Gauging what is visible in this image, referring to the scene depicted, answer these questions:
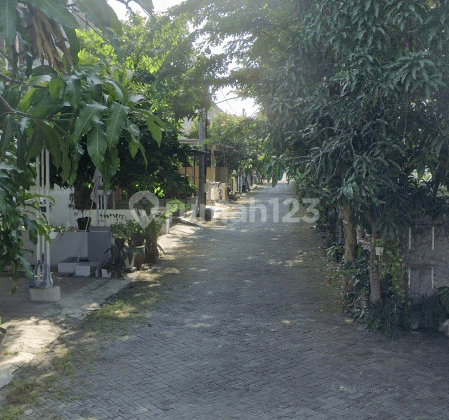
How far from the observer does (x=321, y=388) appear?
654cm

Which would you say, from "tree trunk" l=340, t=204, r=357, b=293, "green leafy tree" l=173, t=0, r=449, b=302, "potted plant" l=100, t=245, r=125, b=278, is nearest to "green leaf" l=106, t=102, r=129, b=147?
"green leafy tree" l=173, t=0, r=449, b=302

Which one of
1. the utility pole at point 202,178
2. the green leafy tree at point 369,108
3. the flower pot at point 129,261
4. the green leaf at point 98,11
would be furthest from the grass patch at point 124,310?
the utility pole at point 202,178

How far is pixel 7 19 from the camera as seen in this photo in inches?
139

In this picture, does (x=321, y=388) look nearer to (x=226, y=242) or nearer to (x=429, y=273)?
(x=429, y=273)

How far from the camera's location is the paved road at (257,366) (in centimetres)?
599

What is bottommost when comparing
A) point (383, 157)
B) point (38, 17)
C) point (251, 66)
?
point (383, 157)

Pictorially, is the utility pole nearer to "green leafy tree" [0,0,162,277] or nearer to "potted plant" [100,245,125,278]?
"potted plant" [100,245,125,278]

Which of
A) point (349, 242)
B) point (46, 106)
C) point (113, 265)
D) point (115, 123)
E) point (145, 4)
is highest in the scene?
point (145, 4)

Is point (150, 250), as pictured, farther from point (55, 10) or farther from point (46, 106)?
point (55, 10)

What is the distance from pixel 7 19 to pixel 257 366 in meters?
5.04

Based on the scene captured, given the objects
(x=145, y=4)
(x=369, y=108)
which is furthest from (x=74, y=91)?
(x=369, y=108)

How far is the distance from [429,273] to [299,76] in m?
3.47

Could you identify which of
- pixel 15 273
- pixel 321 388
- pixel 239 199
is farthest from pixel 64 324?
pixel 239 199

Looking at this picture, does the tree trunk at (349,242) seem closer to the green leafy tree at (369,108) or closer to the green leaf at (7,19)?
the green leafy tree at (369,108)
